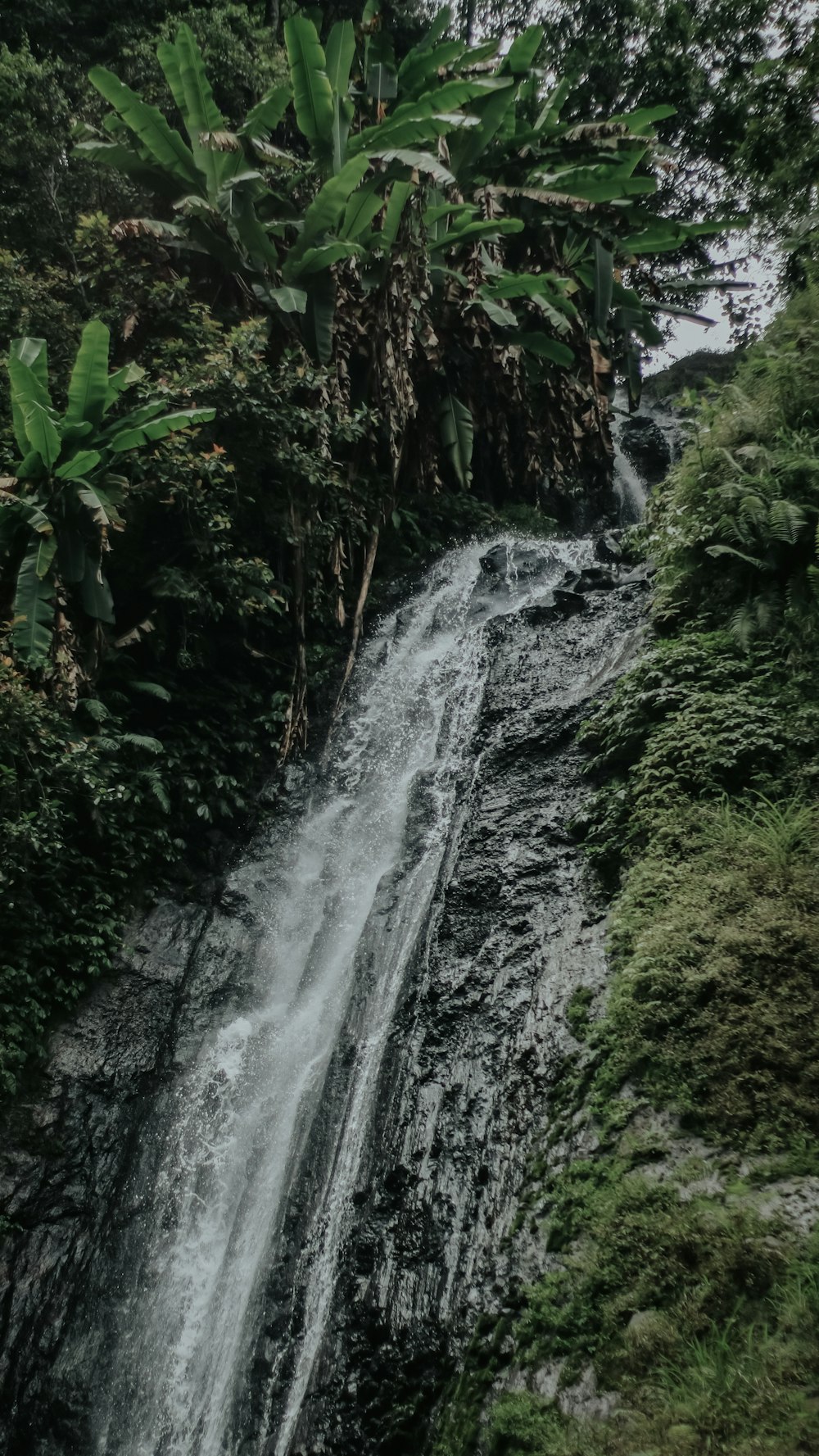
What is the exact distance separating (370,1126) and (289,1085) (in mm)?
1289

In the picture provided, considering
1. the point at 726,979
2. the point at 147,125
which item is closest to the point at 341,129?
the point at 147,125

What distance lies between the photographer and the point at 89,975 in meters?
7.02

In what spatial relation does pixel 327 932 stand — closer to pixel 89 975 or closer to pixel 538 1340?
Result: pixel 89 975

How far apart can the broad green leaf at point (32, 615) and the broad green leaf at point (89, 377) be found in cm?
128

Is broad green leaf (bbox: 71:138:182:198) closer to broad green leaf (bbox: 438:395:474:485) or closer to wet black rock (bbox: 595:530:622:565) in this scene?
broad green leaf (bbox: 438:395:474:485)

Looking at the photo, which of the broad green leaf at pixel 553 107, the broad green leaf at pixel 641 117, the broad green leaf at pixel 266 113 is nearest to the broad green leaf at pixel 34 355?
the broad green leaf at pixel 266 113

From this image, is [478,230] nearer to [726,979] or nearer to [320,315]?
[320,315]

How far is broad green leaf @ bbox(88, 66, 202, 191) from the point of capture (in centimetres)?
877

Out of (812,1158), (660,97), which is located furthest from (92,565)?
(660,97)

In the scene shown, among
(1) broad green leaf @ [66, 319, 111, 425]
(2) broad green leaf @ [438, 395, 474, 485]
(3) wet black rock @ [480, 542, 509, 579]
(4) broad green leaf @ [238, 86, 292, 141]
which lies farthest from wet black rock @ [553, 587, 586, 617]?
(4) broad green leaf @ [238, 86, 292, 141]

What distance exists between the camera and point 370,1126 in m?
5.65

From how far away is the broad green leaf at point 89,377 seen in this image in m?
7.11

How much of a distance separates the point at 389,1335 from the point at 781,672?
4545 mm

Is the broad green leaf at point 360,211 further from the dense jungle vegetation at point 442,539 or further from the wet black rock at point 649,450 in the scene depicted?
the wet black rock at point 649,450
